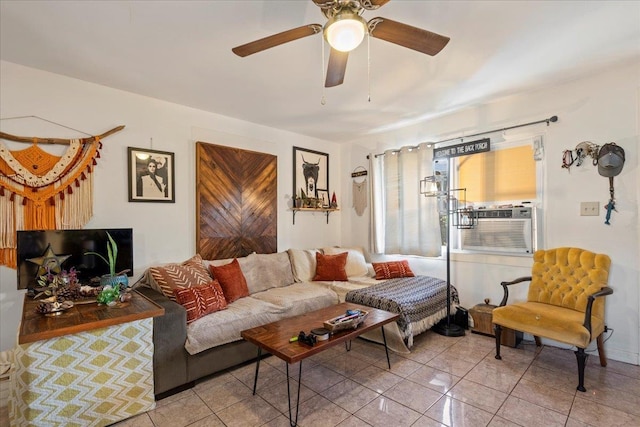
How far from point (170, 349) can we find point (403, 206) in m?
3.12

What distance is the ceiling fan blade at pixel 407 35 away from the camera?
1.54 metres

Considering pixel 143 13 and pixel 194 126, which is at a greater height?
pixel 143 13

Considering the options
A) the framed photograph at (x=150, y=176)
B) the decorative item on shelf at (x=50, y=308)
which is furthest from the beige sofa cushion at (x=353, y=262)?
the decorative item on shelf at (x=50, y=308)

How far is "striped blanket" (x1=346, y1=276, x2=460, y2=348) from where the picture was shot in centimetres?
284

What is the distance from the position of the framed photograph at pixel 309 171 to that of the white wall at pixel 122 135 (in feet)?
2.16

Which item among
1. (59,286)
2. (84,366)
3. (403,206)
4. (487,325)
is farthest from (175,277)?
(487,325)

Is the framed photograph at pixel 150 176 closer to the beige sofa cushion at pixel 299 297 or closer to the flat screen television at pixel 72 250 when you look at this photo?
the flat screen television at pixel 72 250

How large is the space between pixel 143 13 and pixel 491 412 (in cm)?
335

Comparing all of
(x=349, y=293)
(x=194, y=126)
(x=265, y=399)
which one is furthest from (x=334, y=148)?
(x=265, y=399)

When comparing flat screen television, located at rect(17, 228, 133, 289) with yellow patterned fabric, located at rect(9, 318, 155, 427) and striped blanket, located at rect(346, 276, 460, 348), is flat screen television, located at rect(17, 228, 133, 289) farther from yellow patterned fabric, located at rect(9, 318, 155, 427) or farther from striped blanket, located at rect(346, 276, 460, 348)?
striped blanket, located at rect(346, 276, 460, 348)

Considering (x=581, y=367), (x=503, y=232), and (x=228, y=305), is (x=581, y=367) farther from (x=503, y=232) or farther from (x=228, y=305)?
(x=228, y=305)

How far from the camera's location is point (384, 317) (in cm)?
256

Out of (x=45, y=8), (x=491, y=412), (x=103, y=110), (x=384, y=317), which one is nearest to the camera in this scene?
(x=45, y=8)

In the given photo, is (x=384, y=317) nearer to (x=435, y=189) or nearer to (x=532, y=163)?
(x=435, y=189)
